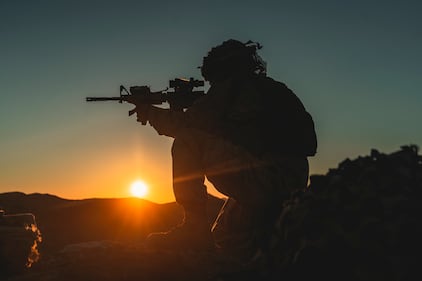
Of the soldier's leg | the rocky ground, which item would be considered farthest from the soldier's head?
the rocky ground

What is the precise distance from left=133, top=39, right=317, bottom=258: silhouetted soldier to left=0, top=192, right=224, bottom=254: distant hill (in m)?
12.8

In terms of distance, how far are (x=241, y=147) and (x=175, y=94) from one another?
119 inches

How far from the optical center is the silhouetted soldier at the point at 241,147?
6719 mm

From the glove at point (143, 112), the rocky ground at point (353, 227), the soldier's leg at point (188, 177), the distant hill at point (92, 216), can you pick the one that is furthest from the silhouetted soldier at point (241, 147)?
the distant hill at point (92, 216)

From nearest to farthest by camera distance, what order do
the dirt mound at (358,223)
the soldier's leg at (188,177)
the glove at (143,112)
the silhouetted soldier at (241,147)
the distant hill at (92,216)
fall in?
the dirt mound at (358,223), the silhouetted soldier at (241,147), the soldier's leg at (188,177), the glove at (143,112), the distant hill at (92,216)

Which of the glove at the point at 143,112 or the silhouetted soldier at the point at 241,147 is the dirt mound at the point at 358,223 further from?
the glove at the point at 143,112

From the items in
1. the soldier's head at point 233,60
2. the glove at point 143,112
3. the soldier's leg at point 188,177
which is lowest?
the soldier's leg at point 188,177

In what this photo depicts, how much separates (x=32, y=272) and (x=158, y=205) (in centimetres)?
2051

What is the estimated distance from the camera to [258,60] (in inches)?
298

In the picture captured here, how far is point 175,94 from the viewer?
9516 millimetres

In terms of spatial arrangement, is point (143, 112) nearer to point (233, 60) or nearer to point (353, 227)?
point (233, 60)

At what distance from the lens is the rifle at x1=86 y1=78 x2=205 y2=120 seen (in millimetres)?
9188

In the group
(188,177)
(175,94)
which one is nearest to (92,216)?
(175,94)

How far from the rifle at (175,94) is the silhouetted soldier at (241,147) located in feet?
→ 5.53
